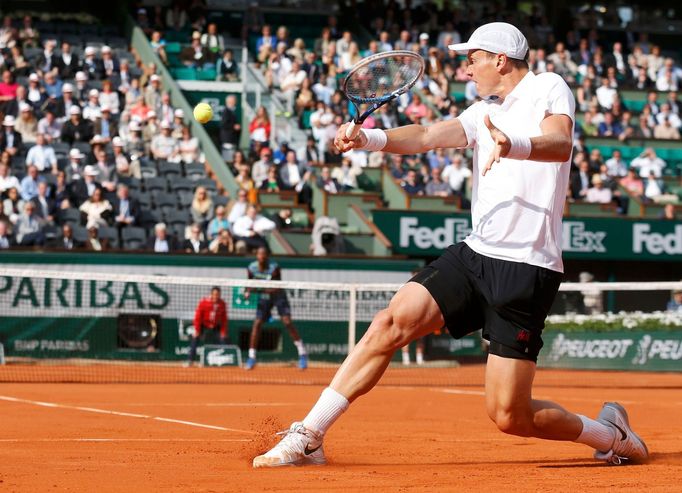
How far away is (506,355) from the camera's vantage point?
636 cm

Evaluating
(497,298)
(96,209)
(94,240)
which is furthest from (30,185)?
(497,298)

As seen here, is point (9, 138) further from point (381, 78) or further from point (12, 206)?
point (381, 78)

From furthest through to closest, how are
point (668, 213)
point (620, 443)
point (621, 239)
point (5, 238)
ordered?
1. point (668, 213)
2. point (621, 239)
3. point (5, 238)
4. point (620, 443)

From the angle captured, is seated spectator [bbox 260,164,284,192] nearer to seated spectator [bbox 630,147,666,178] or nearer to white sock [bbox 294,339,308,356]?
white sock [bbox 294,339,308,356]

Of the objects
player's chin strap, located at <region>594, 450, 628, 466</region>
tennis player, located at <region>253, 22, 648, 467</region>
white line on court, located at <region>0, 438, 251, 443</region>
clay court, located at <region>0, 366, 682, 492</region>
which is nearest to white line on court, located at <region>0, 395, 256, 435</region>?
clay court, located at <region>0, 366, 682, 492</region>

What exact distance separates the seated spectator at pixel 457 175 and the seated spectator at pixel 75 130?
6511 millimetres

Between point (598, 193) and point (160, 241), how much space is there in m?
8.88

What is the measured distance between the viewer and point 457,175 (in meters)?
22.5

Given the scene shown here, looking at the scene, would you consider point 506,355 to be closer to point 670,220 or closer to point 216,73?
point 670,220

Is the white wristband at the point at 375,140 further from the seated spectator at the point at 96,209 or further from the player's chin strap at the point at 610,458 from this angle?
the seated spectator at the point at 96,209

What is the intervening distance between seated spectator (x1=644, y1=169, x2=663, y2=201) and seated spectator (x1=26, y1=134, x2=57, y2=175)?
37.9ft

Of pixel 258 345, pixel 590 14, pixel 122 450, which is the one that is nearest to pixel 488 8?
pixel 590 14

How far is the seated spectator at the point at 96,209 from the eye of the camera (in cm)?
1883

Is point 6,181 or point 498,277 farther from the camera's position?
point 6,181
